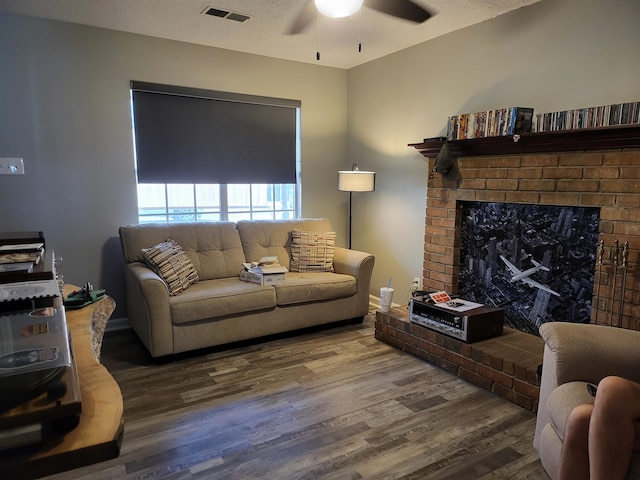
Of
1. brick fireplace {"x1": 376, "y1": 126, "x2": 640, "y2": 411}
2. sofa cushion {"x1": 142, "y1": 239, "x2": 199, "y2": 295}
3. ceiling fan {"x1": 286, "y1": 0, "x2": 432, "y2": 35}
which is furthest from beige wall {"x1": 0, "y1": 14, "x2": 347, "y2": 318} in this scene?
brick fireplace {"x1": 376, "y1": 126, "x2": 640, "y2": 411}

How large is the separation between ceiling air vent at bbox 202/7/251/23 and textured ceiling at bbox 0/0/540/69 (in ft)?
0.15

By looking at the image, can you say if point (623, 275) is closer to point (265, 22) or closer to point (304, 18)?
point (304, 18)

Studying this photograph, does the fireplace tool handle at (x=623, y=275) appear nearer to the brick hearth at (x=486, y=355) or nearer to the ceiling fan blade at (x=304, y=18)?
the brick hearth at (x=486, y=355)

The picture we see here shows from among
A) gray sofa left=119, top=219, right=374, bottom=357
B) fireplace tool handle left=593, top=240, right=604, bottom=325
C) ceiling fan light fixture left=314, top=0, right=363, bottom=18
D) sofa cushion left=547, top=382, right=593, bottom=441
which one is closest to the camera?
sofa cushion left=547, top=382, right=593, bottom=441

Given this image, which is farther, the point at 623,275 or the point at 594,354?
the point at 623,275

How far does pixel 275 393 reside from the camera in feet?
8.55

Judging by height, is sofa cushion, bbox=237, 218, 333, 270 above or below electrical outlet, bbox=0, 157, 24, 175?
below

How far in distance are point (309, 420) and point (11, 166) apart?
9.36 feet

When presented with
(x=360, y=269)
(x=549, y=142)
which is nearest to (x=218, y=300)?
(x=360, y=269)

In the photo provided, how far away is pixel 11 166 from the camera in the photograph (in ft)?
10.6

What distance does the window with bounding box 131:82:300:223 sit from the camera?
3736 mm

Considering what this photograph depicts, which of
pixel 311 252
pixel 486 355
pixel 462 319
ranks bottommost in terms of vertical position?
pixel 486 355

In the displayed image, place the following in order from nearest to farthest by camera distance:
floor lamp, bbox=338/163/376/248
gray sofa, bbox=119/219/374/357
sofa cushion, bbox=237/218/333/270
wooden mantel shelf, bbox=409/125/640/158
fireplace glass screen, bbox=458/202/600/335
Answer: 1. wooden mantel shelf, bbox=409/125/640/158
2. fireplace glass screen, bbox=458/202/600/335
3. gray sofa, bbox=119/219/374/357
4. sofa cushion, bbox=237/218/333/270
5. floor lamp, bbox=338/163/376/248

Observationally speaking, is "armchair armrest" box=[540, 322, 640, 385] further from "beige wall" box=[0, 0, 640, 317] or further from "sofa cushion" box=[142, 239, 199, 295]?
"sofa cushion" box=[142, 239, 199, 295]
